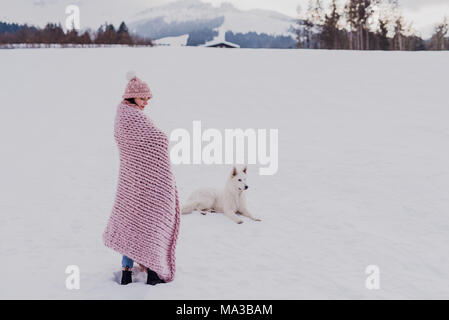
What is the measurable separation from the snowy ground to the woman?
0.53 m

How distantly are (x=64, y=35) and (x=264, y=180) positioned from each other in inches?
2977

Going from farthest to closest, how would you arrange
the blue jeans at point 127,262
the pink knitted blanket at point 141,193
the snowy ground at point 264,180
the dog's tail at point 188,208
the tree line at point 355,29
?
the tree line at point 355,29, the dog's tail at point 188,208, the snowy ground at point 264,180, the blue jeans at point 127,262, the pink knitted blanket at point 141,193

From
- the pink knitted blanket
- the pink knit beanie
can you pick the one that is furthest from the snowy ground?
the pink knit beanie

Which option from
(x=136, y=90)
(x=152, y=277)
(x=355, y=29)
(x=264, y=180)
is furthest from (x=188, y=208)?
(x=355, y=29)

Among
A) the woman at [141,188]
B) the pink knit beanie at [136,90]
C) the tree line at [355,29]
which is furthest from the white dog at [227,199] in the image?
the tree line at [355,29]

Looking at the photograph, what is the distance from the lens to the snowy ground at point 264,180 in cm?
551

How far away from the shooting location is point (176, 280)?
524 centimetres

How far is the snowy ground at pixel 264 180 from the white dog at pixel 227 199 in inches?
9.0

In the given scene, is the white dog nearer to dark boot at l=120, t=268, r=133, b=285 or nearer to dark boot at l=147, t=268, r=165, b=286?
dark boot at l=147, t=268, r=165, b=286

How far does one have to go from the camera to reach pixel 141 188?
A: 183 inches

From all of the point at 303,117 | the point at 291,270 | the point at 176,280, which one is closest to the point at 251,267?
the point at 291,270

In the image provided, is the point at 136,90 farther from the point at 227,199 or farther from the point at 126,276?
the point at 227,199

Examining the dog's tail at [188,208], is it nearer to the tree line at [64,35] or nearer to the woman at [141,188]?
the woman at [141,188]
